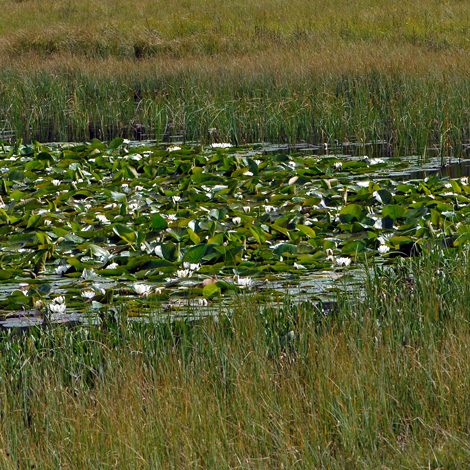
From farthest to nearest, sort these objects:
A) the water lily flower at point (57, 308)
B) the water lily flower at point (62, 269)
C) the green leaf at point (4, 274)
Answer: the water lily flower at point (62, 269)
the green leaf at point (4, 274)
the water lily flower at point (57, 308)

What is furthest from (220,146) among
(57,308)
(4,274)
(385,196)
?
(57,308)

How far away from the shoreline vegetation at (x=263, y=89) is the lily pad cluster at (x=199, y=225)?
5.53ft

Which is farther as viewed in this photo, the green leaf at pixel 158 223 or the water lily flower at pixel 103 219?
the water lily flower at pixel 103 219

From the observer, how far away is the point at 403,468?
2.18m

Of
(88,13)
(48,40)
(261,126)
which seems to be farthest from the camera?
(88,13)

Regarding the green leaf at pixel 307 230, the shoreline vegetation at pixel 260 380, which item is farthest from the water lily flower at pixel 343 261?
the green leaf at pixel 307 230

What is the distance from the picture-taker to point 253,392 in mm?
2711

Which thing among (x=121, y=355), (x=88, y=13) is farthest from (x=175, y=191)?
(x=88, y=13)

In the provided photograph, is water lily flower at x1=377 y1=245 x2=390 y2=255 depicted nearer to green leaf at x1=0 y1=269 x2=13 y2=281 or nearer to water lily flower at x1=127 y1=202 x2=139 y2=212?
water lily flower at x1=127 y1=202 x2=139 y2=212

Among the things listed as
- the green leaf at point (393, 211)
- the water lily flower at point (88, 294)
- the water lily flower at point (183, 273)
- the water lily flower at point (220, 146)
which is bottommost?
the water lily flower at point (220, 146)

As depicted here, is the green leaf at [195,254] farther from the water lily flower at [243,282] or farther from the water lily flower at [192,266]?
the water lily flower at [243,282]

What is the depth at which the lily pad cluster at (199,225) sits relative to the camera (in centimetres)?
392

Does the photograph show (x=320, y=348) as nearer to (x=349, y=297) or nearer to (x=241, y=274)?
(x=349, y=297)

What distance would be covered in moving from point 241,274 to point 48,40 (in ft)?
48.1
